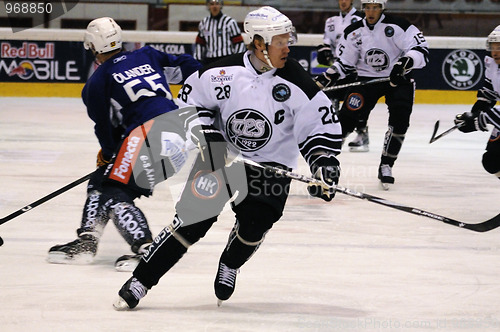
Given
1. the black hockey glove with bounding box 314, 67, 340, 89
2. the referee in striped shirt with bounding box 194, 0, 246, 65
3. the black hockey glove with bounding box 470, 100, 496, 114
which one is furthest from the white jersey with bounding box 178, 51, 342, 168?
the referee in striped shirt with bounding box 194, 0, 246, 65

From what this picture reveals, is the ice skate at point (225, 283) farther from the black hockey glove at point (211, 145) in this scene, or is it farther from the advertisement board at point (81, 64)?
the advertisement board at point (81, 64)

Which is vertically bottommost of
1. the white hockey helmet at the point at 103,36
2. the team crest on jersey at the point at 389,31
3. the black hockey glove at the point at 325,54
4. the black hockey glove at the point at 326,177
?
the black hockey glove at the point at 325,54

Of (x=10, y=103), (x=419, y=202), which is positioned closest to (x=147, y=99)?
(x=419, y=202)

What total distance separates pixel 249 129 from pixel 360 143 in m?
4.51

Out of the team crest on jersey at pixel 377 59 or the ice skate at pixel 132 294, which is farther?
the team crest on jersey at pixel 377 59

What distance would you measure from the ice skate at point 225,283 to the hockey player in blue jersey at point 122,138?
2.11 ft

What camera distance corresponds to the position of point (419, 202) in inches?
203

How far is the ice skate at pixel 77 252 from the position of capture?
3.57 m

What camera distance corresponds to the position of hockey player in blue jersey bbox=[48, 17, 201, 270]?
3.57 metres

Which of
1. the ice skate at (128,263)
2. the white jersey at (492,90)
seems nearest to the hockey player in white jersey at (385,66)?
the white jersey at (492,90)

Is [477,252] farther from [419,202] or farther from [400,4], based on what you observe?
[400,4]

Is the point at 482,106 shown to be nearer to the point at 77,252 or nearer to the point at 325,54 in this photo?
the point at 77,252

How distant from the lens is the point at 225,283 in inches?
115

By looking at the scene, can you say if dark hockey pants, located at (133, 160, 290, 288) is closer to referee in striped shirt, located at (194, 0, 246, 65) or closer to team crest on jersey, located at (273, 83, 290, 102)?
team crest on jersey, located at (273, 83, 290, 102)
